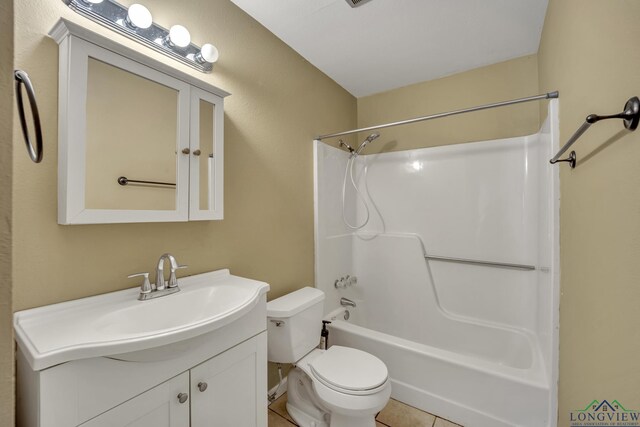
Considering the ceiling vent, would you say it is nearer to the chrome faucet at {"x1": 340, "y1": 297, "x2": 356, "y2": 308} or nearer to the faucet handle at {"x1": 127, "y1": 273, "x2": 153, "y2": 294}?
the faucet handle at {"x1": 127, "y1": 273, "x2": 153, "y2": 294}

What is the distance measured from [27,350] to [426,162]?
8.11 feet

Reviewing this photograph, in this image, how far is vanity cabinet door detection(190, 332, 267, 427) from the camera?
950 millimetres

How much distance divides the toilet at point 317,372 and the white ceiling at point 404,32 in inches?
68.3

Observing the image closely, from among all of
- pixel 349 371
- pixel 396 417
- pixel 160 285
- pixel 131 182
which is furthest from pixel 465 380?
pixel 131 182

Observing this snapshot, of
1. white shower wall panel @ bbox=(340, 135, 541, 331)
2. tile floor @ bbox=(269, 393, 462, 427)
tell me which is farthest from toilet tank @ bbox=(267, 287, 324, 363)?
white shower wall panel @ bbox=(340, 135, 541, 331)

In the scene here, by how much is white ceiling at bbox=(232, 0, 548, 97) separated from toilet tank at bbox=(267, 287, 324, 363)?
5.72 ft

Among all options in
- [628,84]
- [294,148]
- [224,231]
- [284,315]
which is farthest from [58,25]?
[628,84]

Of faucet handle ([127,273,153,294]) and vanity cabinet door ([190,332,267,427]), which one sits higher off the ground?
faucet handle ([127,273,153,294])

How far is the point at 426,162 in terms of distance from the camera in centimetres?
231

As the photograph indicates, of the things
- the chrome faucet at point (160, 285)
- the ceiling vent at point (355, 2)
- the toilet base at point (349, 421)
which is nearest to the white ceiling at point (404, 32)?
the ceiling vent at point (355, 2)

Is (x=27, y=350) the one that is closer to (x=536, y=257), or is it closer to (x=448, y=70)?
(x=536, y=257)

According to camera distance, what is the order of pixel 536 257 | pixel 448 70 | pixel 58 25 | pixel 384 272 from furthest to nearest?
pixel 384 272, pixel 448 70, pixel 536 257, pixel 58 25

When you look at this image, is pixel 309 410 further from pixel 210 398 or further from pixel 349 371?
pixel 210 398

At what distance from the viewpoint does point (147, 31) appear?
113 cm
